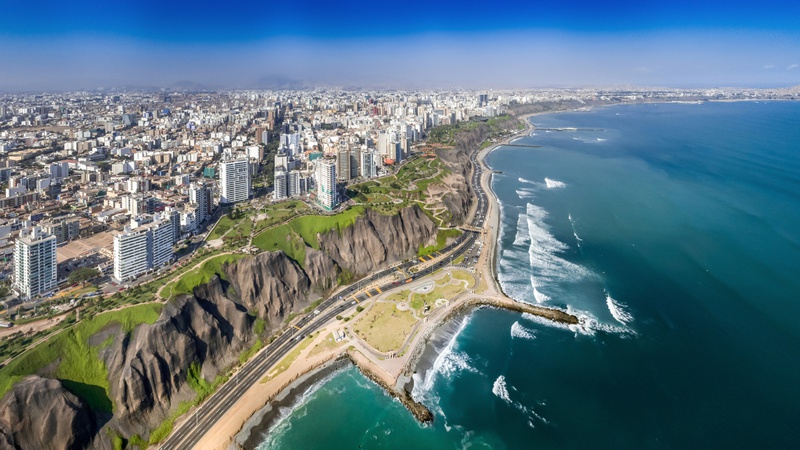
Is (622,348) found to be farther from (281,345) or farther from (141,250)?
(141,250)

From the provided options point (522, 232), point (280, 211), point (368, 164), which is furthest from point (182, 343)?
point (368, 164)

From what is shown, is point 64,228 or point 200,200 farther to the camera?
point 200,200

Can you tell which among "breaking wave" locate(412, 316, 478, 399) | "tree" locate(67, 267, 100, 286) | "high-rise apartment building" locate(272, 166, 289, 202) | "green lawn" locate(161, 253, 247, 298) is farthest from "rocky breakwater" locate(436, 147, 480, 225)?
"tree" locate(67, 267, 100, 286)

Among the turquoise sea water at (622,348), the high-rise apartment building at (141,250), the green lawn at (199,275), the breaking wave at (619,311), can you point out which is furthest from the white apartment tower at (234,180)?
the breaking wave at (619,311)

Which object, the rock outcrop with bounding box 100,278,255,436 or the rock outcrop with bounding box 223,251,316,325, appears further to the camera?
the rock outcrop with bounding box 223,251,316,325

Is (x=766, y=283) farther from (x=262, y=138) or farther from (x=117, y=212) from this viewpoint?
(x=262, y=138)

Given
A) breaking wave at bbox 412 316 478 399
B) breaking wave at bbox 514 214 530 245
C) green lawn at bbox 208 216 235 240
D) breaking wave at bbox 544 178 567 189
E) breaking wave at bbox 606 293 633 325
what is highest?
breaking wave at bbox 544 178 567 189

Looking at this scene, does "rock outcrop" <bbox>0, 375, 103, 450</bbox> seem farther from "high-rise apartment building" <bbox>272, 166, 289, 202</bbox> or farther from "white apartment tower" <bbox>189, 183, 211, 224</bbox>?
"high-rise apartment building" <bbox>272, 166, 289, 202</bbox>

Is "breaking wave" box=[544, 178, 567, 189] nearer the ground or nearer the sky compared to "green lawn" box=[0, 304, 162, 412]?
→ nearer the sky
